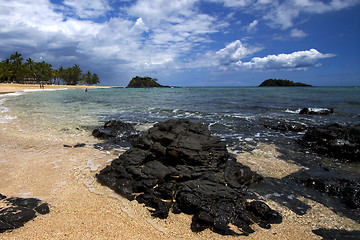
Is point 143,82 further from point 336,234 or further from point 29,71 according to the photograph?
point 336,234

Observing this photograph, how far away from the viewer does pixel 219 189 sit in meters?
4.82

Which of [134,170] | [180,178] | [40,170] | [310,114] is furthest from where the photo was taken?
[310,114]

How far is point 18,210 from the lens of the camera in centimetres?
400

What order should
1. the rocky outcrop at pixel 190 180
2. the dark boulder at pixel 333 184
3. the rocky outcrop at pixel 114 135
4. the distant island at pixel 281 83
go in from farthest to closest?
1. the distant island at pixel 281 83
2. the rocky outcrop at pixel 114 135
3. the dark boulder at pixel 333 184
4. the rocky outcrop at pixel 190 180

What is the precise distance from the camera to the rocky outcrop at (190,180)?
4.21 meters

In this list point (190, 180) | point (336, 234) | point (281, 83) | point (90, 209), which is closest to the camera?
point (336, 234)

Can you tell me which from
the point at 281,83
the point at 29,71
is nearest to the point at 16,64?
the point at 29,71

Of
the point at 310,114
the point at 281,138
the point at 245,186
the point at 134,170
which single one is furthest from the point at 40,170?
the point at 310,114

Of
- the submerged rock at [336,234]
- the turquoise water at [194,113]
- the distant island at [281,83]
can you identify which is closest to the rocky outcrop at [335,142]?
the turquoise water at [194,113]

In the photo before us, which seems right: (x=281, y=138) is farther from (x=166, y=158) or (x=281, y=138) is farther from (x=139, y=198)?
(x=139, y=198)

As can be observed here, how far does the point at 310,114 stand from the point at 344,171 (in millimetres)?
15203

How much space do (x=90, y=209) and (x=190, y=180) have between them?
2.38 meters

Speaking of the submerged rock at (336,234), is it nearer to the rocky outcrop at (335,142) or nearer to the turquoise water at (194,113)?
the rocky outcrop at (335,142)

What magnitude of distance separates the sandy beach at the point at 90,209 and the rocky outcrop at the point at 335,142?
2.43m
